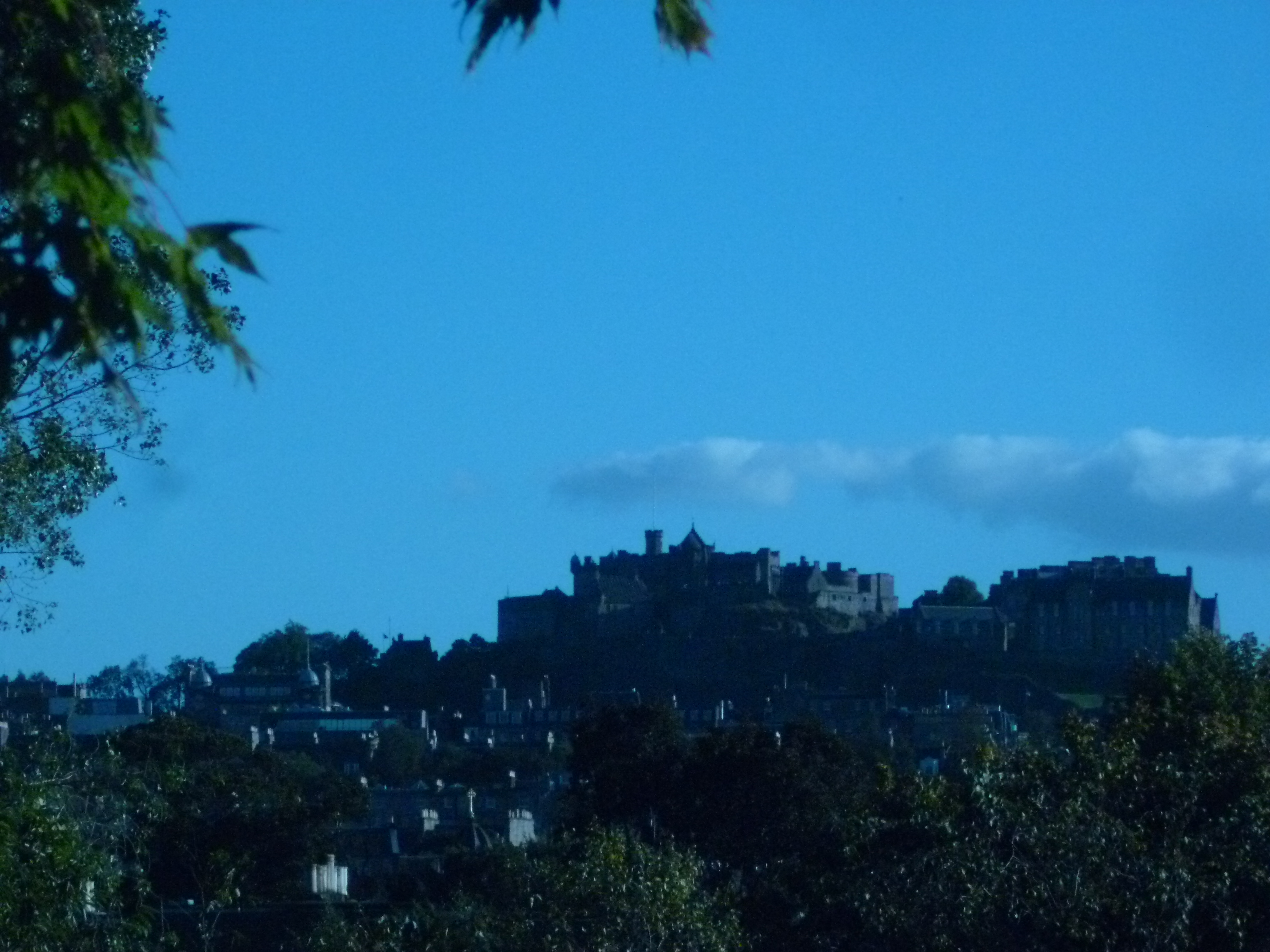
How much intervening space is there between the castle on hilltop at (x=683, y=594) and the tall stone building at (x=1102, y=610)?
8.74 meters

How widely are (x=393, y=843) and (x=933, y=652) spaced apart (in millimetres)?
56742

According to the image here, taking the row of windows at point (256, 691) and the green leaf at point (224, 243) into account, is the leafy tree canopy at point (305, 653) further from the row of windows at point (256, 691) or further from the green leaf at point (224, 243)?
the green leaf at point (224, 243)

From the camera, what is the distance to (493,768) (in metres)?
57.8

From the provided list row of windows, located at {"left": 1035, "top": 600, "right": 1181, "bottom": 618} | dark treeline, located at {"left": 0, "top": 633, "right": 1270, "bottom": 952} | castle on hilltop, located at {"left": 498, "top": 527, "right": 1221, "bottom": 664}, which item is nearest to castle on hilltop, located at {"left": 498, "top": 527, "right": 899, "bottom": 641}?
castle on hilltop, located at {"left": 498, "top": 527, "right": 1221, "bottom": 664}

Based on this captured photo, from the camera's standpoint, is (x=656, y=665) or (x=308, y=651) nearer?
(x=656, y=665)

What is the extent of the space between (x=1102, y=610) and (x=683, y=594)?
74.2ft

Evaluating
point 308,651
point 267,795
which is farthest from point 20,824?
point 308,651

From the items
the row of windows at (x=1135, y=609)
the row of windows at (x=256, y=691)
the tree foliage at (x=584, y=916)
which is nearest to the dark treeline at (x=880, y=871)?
the tree foliage at (x=584, y=916)

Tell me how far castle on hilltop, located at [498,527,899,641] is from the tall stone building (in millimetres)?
8744

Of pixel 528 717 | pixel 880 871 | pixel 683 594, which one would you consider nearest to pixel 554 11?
pixel 880 871

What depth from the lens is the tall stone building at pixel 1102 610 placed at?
87.3 metres

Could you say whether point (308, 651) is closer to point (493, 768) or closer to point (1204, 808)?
point (493, 768)

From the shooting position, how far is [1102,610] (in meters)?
89.2

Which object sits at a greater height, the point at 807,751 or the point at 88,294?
the point at 88,294
